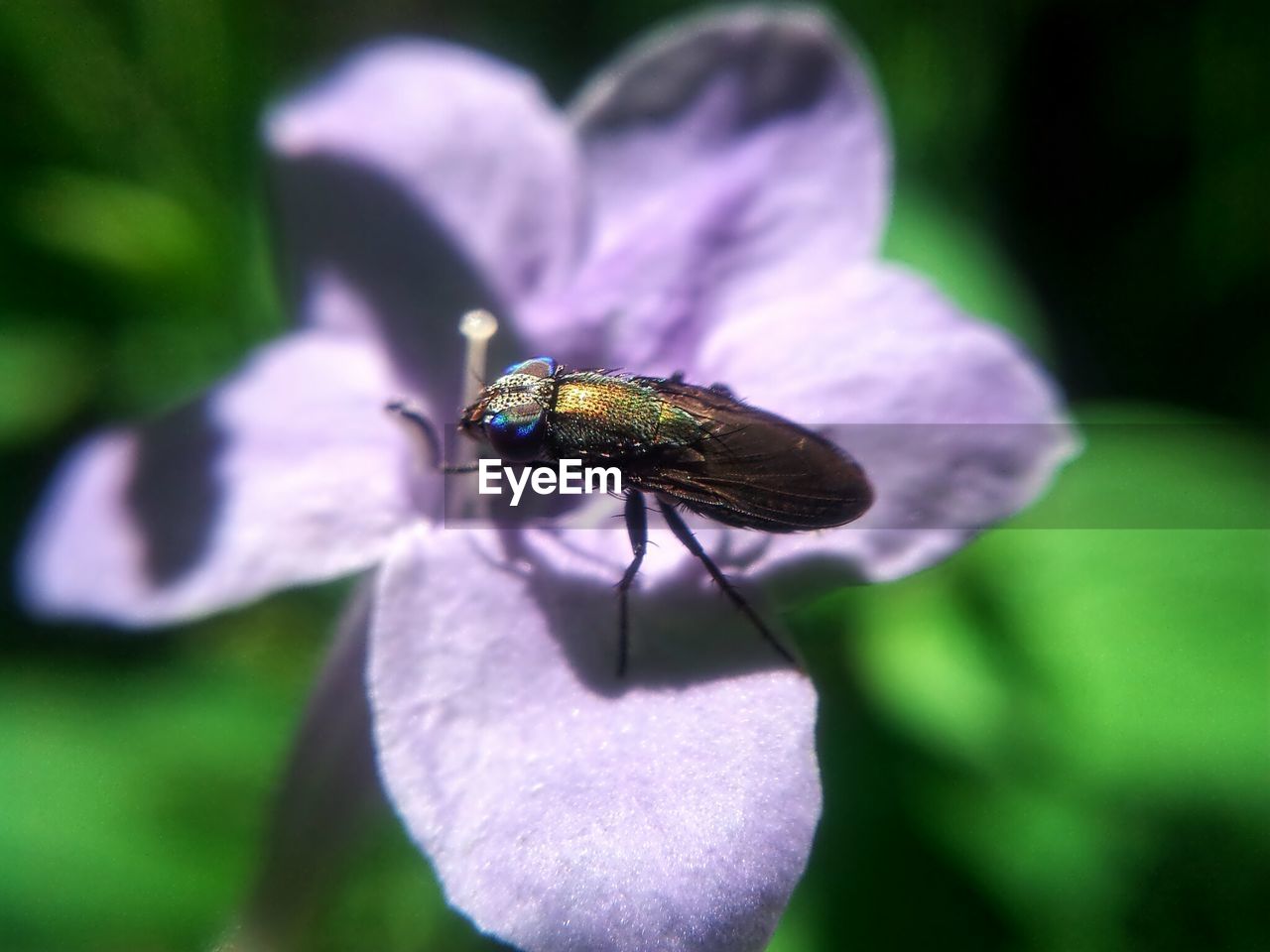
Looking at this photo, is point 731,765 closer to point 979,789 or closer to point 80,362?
point 979,789

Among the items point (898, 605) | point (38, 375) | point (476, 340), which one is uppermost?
point (476, 340)

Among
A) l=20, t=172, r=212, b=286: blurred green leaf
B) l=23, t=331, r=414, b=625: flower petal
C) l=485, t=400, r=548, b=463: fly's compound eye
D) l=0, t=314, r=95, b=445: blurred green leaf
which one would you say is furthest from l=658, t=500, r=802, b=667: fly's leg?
l=0, t=314, r=95, b=445: blurred green leaf

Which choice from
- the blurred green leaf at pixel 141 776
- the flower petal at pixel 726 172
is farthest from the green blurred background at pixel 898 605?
the flower petal at pixel 726 172

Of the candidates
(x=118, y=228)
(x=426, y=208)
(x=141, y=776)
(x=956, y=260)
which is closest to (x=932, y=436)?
(x=426, y=208)

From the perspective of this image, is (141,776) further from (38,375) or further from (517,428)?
(517,428)

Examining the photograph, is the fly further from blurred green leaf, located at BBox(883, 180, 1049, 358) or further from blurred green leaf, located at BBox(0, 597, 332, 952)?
blurred green leaf, located at BBox(883, 180, 1049, 358)
